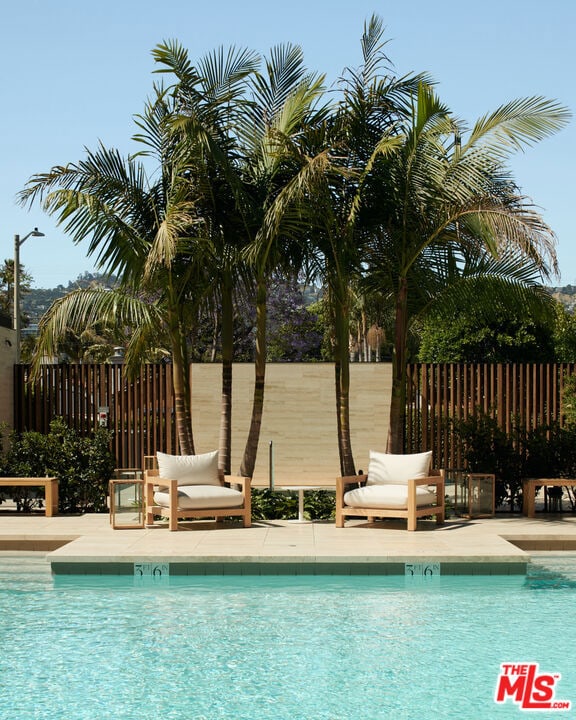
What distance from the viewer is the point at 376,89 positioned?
1102 centimetres

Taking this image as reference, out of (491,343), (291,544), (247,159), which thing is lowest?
(291,544)

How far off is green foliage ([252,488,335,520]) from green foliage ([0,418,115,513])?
1.97 m

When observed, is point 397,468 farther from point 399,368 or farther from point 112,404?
point 112,404

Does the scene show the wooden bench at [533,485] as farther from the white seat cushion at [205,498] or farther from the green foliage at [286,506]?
the white seat cushion at [205,498]

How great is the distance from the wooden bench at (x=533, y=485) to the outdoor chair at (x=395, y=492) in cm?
119

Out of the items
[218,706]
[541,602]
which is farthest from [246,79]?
[218,706]

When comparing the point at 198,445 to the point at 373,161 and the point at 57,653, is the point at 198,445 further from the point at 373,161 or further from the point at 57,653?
the point at 57,653

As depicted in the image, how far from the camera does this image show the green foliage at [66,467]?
37.3 feet

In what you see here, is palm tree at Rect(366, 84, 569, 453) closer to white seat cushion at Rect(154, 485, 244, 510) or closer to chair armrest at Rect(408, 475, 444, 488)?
chair armrest at Rect(408, 475, 444, 488)

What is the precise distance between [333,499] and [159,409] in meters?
3.41

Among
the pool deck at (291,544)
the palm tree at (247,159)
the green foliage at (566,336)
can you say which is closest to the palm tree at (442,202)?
the palm tree at (247,159)

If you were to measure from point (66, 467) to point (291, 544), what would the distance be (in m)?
3.86

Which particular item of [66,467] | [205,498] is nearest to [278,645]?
[205,498]

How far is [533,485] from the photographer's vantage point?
35.6ft
